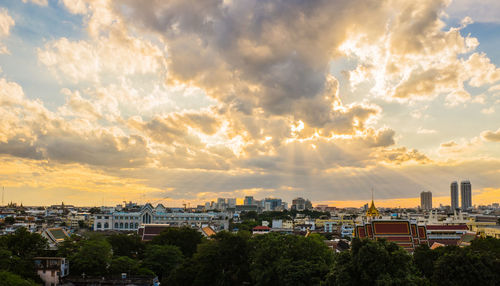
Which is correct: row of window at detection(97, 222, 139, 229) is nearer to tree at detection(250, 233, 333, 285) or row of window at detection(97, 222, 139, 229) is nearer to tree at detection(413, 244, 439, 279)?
tree at detection(250, 233, 333, 285)

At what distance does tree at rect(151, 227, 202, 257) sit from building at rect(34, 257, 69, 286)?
20.6m

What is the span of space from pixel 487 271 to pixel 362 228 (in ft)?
108

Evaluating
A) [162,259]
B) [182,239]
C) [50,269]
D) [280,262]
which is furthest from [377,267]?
[182,239]

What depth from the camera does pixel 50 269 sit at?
1778 inches

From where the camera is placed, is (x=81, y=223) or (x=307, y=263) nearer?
(x=307, y=263)

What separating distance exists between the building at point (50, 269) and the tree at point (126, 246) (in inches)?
669

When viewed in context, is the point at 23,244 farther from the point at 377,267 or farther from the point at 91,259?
the point at 377,267

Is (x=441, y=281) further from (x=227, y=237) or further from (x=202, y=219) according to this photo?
(x=202, y=219)

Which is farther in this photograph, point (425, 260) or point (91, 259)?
point (91, 259)

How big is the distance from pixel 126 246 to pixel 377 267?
4350 cm

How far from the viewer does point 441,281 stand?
3472 cm

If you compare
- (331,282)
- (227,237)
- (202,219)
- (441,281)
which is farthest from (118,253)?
(202,219)

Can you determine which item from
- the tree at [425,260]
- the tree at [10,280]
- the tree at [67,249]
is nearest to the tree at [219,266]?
the tree at [67,249]

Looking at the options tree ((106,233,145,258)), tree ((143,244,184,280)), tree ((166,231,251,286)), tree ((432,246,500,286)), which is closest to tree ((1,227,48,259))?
tree ((143,244,184,280))
